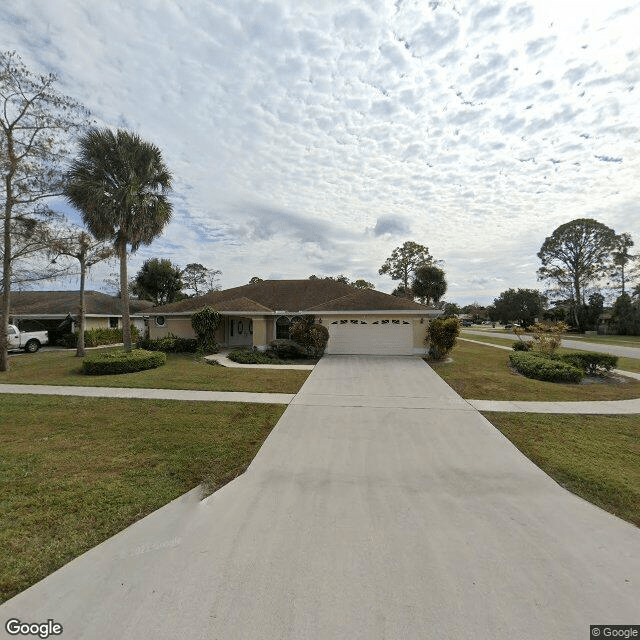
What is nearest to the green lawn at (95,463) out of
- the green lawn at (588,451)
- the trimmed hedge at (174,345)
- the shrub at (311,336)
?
the green lawn at (588,451)

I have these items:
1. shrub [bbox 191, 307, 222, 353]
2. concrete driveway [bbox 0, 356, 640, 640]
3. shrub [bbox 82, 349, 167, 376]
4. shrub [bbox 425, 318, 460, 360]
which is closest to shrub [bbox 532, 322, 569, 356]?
shrub [bbox 425, 318, 460, 360]

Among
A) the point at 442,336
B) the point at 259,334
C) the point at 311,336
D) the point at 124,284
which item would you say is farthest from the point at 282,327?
the point at 442,336

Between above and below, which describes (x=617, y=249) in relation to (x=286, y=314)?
above

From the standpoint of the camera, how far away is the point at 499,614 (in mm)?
2521

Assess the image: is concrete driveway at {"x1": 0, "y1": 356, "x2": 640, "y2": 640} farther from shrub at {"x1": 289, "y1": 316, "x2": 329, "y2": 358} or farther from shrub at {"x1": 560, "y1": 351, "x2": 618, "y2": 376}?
shrub at {"x1": 289, "y1": 316, "x2": 329, "y2": 358}

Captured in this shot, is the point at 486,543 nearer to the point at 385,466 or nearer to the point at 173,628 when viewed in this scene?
the point at 385,466

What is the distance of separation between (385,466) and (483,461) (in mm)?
1646

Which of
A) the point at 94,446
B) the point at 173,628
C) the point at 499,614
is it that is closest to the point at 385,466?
the point at 499,614

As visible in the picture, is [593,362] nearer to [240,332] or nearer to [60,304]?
[240,332]

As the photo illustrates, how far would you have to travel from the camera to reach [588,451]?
568cm

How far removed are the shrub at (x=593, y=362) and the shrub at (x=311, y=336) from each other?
34.4 ft

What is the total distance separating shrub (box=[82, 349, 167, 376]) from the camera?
12047mm

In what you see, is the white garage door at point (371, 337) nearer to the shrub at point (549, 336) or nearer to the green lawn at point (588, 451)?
the shrub at point (549, 336)

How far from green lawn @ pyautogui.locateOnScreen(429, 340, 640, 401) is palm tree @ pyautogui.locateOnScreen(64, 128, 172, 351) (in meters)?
13.9
